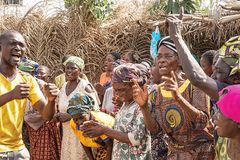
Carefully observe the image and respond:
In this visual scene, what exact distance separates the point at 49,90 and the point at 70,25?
5.64 metres

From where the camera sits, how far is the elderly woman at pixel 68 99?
6191 millimetres

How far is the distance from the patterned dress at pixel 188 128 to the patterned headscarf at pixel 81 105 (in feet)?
2.72

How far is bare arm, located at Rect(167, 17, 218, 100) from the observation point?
3.12 m

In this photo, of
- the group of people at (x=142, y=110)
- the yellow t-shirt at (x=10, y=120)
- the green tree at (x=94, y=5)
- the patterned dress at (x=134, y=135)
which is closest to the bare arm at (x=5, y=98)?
the group of people at (x=142, y=110)

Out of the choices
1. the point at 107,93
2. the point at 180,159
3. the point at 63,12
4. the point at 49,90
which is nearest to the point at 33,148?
the point at 107,93

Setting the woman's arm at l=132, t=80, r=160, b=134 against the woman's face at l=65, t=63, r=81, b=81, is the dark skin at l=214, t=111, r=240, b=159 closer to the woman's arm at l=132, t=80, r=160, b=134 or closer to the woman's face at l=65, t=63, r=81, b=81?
the woman's arm at l=132, t=80, r=160, b=134

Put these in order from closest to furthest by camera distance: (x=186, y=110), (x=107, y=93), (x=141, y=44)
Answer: (x=186, y=110) < (x=107, y=93) < (x=141, y=44)

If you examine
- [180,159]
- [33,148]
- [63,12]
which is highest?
[63,12]

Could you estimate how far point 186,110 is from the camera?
3.86 metres

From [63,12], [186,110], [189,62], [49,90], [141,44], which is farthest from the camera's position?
[63,12]

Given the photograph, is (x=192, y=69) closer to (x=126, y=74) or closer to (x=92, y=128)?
(x=126, y=74)

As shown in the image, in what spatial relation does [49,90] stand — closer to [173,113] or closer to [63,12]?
[173,113]

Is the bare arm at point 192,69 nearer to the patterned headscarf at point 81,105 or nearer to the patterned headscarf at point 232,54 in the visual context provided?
the patterned headscarf at point 232,54

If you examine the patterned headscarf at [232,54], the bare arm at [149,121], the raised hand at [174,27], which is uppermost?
the raised hand at [174,27]
